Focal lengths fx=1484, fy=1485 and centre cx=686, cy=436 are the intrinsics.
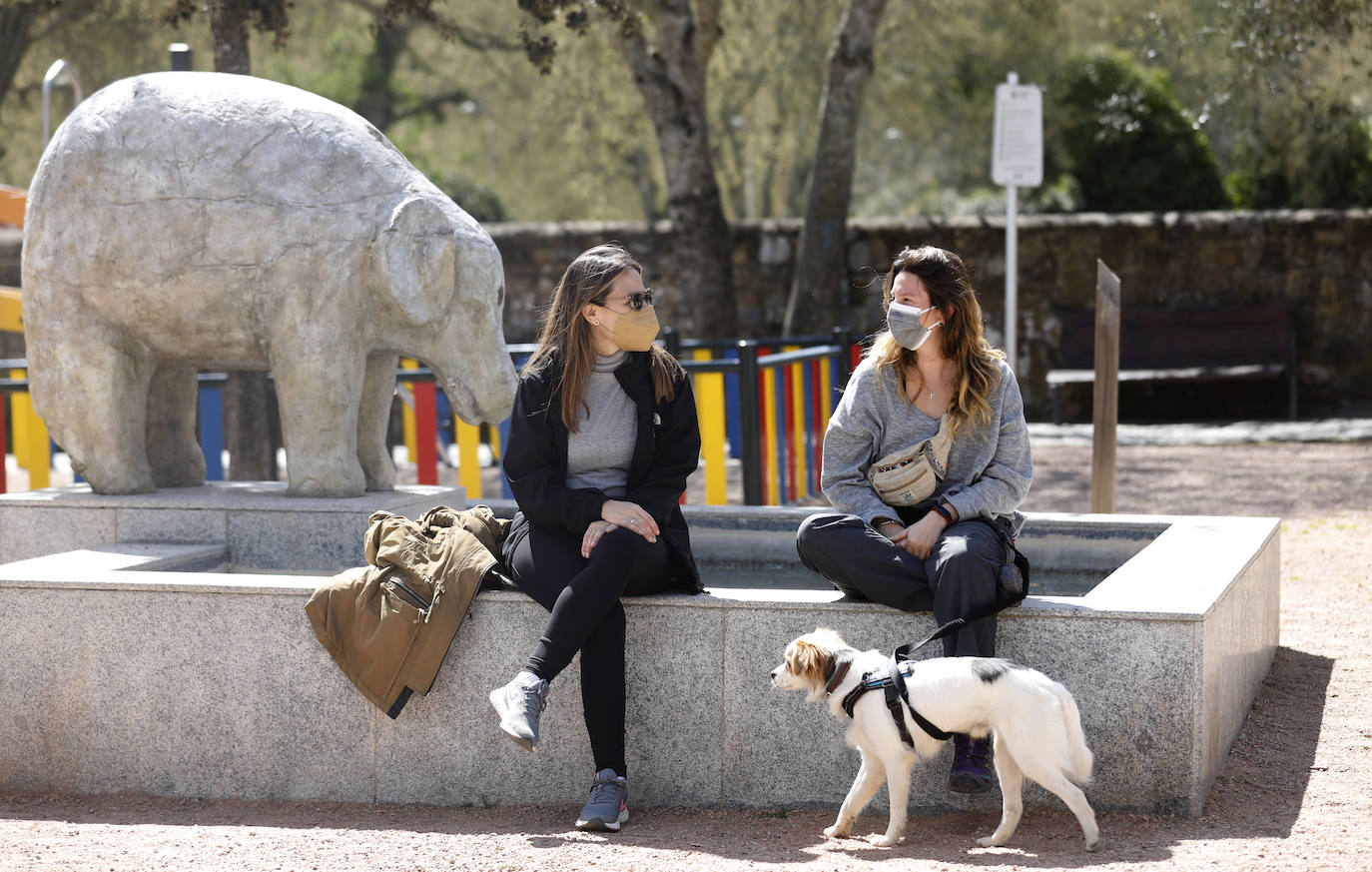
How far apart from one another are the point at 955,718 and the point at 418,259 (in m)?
2.80

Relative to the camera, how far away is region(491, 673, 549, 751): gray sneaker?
3.69m

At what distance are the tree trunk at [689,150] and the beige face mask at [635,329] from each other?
25.3 feet

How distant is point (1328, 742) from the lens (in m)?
4.45

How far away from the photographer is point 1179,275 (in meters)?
13.4

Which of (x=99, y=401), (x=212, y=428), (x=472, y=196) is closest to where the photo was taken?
(x=99, y=401)

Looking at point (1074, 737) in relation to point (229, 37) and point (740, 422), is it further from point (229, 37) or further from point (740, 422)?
point (229, 37)

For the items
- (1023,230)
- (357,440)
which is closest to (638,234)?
(1023,230)

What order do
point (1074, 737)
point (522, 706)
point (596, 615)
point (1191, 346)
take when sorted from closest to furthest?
point (1074, 737)
point (522, 706)
point (596, 615)
point (1191, 346)

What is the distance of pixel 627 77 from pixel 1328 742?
14.5m

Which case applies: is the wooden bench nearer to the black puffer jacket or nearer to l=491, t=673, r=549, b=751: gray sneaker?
the black puffer jacket

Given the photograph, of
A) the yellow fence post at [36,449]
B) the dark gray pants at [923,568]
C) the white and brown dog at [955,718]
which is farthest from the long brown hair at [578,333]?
the yellow fence post at [36,449]

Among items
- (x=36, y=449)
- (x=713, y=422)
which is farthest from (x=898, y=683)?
(x=36, y=449)

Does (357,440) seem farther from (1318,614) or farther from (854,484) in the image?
(1318,614)

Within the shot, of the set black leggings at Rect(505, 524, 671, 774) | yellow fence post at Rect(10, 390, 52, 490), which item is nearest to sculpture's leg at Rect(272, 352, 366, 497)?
black leggings at Rect(505, 524, 671, 774)
